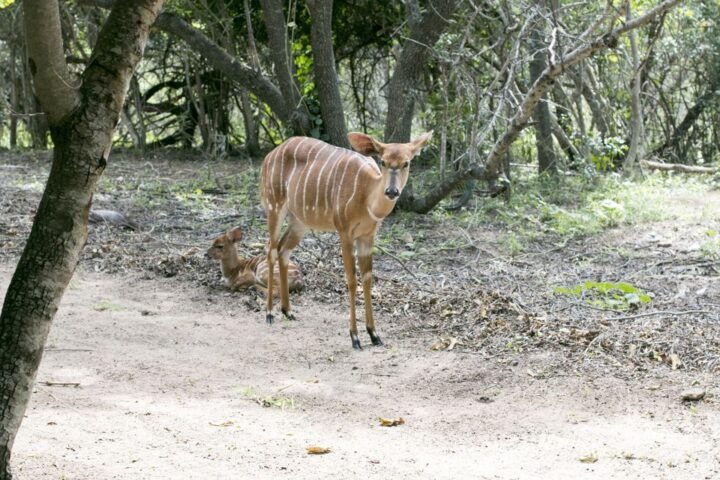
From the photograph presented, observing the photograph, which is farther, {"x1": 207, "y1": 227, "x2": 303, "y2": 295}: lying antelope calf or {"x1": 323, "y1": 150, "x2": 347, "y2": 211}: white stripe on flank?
{"x1": 207, "y1": 227, "x2": 303, "y2": 295}: lying antelope calf

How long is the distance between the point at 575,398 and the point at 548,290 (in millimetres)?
2001

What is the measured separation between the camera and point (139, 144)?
13984 millimetres

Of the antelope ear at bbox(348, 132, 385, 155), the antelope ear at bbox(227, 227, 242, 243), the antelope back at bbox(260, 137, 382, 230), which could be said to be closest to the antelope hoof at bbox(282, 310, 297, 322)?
the antelope back at bbox(260, 137, 382, 230)

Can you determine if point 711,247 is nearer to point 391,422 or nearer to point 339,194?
point 339,194

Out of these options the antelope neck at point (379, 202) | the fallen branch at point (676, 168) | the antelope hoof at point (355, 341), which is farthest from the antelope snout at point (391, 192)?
the fallen branch at point (676, 168)

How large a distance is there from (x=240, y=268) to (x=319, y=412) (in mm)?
2755

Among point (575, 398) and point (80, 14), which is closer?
point (575, 398)

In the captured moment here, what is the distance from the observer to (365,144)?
5.92 metres

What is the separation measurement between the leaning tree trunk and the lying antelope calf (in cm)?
397

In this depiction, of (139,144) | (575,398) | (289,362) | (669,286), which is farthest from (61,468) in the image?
(139,144)

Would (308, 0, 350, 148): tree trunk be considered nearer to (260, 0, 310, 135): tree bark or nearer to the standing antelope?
(260, 0, 310, 135): tree bark

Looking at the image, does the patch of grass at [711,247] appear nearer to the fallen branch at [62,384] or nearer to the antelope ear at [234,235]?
the antelope ear at [234,235]

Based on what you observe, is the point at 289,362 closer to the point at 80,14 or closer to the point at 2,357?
the point at 2,357

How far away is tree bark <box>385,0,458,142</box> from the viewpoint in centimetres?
930
